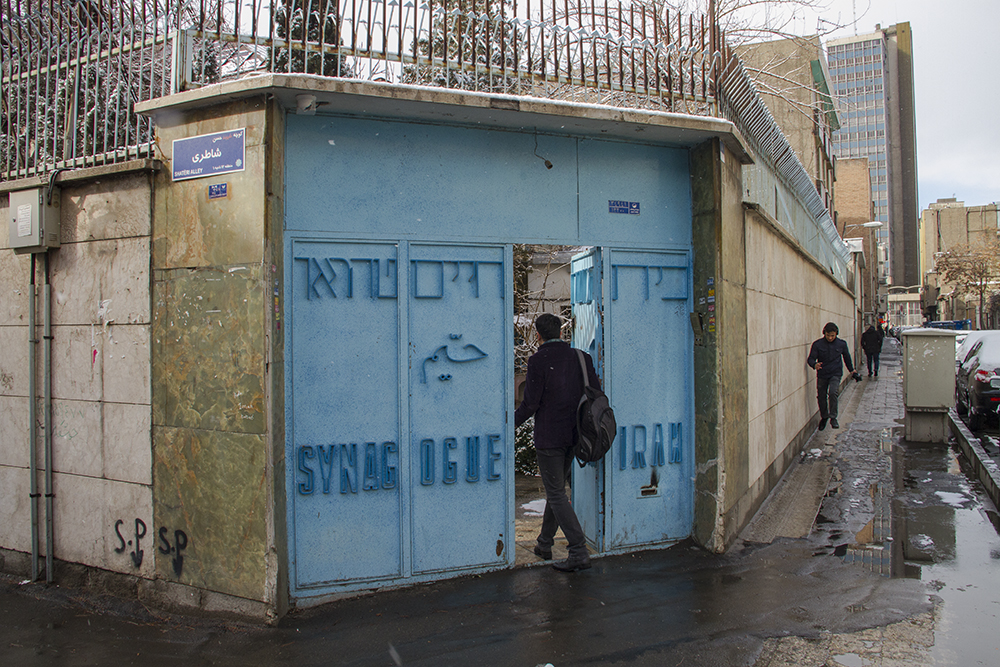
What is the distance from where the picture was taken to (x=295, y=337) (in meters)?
4.29

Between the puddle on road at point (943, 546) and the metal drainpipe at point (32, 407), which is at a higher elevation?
the metal drainpipe at point (32, 407)

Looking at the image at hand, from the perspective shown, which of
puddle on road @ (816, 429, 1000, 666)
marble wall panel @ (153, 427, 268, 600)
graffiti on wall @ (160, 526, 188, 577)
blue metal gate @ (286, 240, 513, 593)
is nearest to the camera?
puddle on road @ (816, 429, 1000, 666)

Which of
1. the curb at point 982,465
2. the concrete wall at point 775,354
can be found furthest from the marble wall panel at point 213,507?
the curb at point 982,465

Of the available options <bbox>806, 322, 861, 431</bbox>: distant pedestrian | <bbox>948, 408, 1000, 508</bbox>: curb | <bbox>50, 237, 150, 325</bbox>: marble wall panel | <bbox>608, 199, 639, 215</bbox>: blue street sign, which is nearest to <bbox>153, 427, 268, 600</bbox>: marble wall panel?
<bbox>50, 237, 150, 325</bbox>: marble wall panel

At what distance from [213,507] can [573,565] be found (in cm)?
242

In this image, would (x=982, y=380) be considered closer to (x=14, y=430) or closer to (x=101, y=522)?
(x=101, y=522)

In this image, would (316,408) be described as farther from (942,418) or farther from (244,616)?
(942,418)

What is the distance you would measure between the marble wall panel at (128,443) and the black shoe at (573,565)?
2792 millimetres

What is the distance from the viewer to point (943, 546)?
5355 mm

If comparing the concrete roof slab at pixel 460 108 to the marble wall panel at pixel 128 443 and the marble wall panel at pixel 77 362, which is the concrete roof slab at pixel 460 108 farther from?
the marble wall panel at pixel 128 443

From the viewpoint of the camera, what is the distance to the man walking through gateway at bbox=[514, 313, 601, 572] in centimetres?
472

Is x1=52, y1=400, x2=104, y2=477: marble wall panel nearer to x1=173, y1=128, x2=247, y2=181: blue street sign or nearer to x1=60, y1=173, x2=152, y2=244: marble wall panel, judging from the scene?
x1=60, y1=173, x2=152, y2=244: marble wall panel

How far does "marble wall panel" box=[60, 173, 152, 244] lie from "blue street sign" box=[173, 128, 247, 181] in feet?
1.03

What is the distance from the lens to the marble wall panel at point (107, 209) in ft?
14.4
